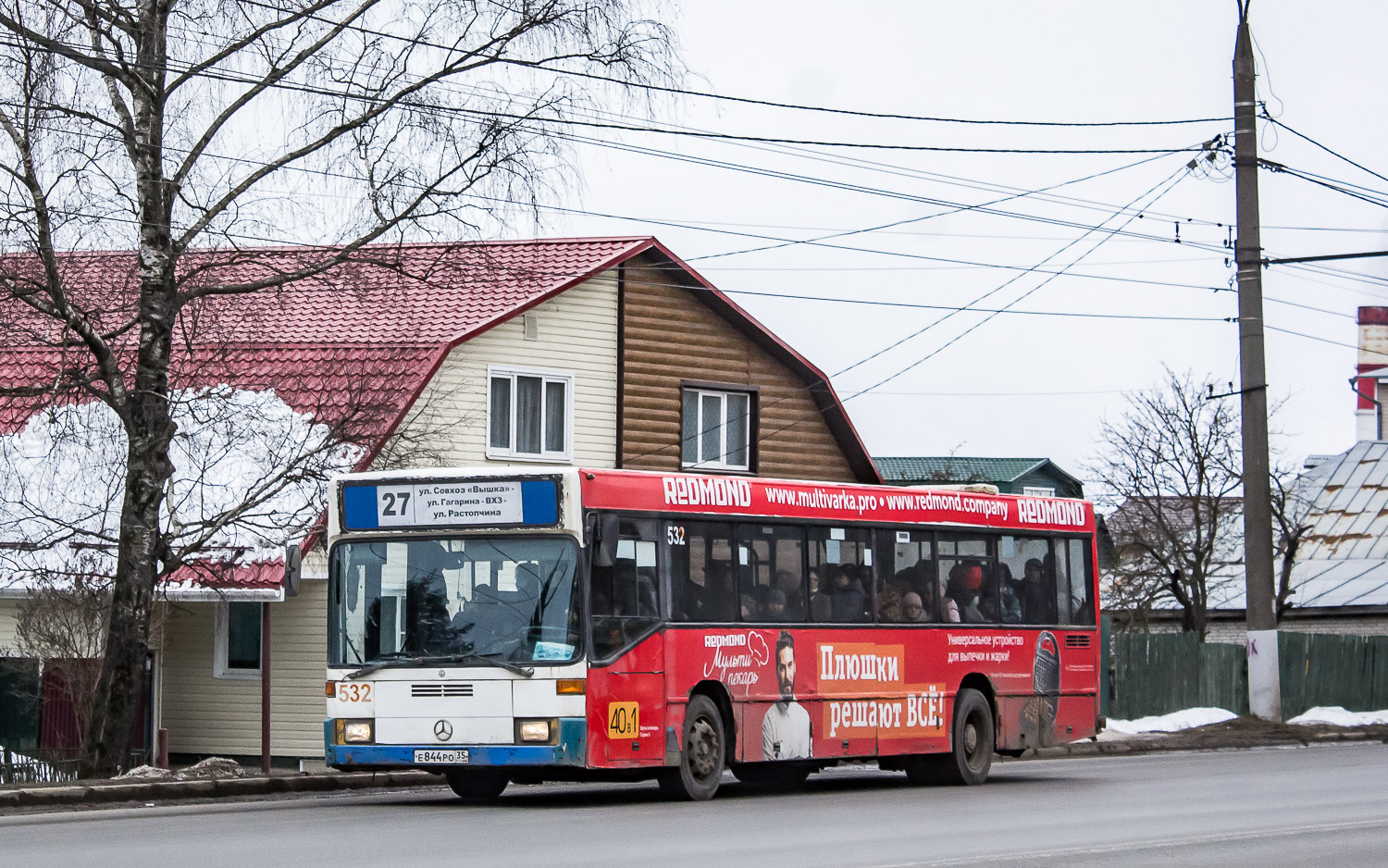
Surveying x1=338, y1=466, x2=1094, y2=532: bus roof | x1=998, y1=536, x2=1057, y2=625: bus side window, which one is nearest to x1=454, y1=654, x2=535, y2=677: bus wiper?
x1=338, y1=466, x2=1094, y2=532: bus roof

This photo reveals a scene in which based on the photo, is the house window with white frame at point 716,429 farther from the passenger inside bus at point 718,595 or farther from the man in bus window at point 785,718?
the passenger inside bus at point 718,595

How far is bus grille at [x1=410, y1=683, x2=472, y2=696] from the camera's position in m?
16.4

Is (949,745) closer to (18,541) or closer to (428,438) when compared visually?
(428,438)

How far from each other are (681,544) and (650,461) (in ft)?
48.3

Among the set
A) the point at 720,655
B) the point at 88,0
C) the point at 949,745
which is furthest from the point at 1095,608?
the point at 88,0

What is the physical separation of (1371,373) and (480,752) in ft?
178

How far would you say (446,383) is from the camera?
2902 cm

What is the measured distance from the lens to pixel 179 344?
2455cm

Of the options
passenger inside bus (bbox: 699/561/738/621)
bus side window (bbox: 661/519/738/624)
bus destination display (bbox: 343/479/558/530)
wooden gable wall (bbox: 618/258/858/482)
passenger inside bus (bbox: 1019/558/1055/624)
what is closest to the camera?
bus destination display (bbox: 343/479/558/530)

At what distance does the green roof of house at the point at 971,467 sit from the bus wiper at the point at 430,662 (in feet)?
155

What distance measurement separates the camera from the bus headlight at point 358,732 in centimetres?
1662

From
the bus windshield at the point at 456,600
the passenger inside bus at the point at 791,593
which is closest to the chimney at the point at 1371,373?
the passenger inside bus at the point at 791,593

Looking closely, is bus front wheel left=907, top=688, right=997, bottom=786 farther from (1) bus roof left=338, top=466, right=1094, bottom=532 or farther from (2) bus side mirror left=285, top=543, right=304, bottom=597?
(2) bus side mirror left=285, top=543, right=304, bottom=597

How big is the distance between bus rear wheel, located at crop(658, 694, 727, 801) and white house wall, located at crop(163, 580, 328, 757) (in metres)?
9.72
